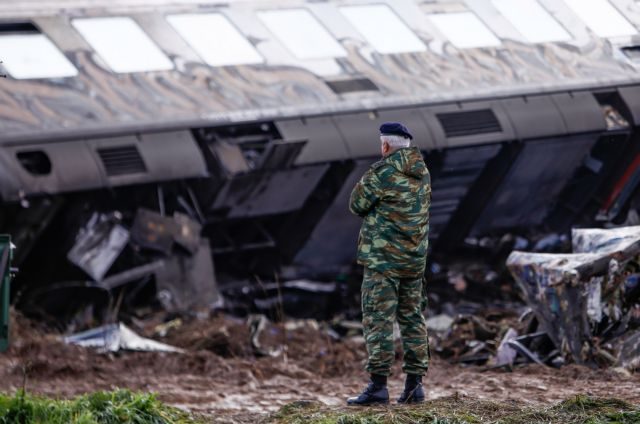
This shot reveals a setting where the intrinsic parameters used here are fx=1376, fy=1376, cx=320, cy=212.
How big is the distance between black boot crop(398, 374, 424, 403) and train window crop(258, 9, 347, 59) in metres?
7.00

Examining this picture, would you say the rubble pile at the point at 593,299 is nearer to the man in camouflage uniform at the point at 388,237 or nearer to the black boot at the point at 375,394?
the man in camouflage uniform at the point at 388,237

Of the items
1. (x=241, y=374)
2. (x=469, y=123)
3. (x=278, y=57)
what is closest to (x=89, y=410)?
(x=241, y=374)

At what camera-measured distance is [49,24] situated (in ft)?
44.3

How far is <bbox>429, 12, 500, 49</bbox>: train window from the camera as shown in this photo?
51.4 feet

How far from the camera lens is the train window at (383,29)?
15.2 m

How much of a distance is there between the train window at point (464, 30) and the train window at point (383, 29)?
46 cm

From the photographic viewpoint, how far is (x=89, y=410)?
7.12m

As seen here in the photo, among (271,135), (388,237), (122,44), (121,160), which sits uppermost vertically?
(122,44)

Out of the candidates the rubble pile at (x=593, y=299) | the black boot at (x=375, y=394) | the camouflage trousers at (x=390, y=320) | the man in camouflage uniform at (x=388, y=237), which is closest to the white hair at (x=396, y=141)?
the man in camouflage uniform at (x=388, y=237)

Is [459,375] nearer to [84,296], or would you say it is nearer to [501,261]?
[84,296]

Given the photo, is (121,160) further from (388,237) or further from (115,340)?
(388,237)

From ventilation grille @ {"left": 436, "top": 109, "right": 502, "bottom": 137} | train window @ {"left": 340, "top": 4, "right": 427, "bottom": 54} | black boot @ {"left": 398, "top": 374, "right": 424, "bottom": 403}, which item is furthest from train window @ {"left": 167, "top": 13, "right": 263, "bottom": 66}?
black boot @ {"left": 398, "top": 374, "right": 424, "bottom": 403}

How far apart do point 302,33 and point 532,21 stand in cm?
308

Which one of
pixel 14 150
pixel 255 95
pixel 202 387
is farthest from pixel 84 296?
pixel 202 387
